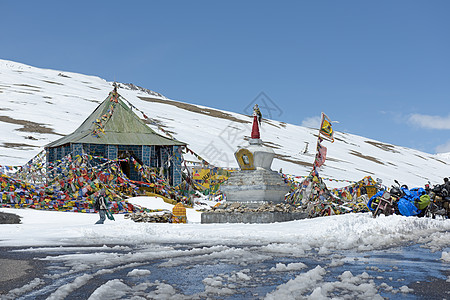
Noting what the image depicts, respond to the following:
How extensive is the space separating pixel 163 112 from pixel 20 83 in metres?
27.8

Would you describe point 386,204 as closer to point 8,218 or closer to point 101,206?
point 101,206

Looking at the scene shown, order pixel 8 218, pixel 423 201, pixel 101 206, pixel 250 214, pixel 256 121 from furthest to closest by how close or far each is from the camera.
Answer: pixel 256 121 → pixel 8 218 → pixel 423 201 → pixel 250 214 → pixel 101 206

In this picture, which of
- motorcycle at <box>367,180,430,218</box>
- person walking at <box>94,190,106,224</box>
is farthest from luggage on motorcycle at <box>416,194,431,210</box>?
person walking at <box>94,190,106,224</box>

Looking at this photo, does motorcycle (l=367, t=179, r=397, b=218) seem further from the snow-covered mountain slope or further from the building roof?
the snow-covered mountain slope

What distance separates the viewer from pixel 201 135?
221ft

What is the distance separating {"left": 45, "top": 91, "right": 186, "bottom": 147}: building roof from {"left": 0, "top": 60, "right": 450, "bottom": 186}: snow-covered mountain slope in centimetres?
1019

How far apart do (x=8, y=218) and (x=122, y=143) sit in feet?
36.7

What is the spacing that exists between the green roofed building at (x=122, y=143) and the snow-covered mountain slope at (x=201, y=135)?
388 inches

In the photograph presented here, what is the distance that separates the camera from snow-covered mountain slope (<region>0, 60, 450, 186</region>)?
5231 cm

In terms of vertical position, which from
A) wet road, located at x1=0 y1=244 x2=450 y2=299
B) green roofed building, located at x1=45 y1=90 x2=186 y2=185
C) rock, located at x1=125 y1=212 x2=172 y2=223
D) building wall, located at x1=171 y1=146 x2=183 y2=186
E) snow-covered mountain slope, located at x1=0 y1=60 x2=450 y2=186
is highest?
snow-covered mountain slope, located at x1=0 y1=60 x2=450 y2=186

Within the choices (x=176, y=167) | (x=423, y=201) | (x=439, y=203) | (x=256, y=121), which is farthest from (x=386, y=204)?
(x=176, y=167)

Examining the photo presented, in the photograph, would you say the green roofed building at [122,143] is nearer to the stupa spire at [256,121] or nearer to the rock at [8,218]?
the rock at [8,218]

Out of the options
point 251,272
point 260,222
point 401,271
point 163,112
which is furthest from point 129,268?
point 163,112

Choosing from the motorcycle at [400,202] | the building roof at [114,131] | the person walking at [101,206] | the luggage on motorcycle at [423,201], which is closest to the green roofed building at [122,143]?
the building roof at [114,131]
